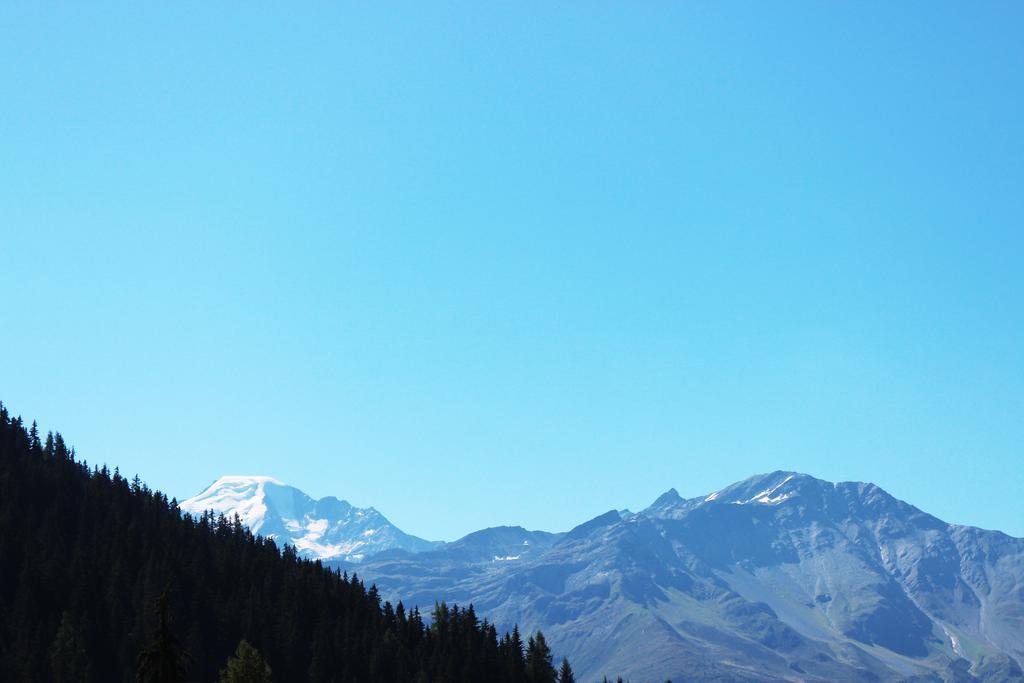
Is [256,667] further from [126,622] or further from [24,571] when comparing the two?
[24,571]

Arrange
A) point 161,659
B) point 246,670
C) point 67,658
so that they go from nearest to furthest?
point 161,659 < point 246,670 < point 67,658

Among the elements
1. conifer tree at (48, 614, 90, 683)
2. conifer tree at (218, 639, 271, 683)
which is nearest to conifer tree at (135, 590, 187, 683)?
conifer tree at (218, 639, 271, 683)

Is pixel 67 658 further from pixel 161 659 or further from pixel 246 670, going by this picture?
pixel 161 659

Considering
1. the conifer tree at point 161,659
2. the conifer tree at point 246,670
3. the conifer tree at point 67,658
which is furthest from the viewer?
the conifer tree at point 67,658

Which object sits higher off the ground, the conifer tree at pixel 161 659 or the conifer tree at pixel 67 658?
the conifer tree at pixel 67 658

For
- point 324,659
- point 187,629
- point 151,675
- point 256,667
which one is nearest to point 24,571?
point 187,629

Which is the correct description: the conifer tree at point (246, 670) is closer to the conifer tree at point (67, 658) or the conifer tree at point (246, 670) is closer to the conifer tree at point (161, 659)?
the conifer tree at point (161, 659)

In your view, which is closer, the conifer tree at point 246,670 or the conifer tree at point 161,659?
the conifer tree at point 161,659

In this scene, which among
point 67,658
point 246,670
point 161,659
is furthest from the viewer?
point 67,658

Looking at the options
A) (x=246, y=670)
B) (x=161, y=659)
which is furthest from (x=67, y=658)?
(x=161, y=659)

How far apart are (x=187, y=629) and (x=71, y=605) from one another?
770 inches

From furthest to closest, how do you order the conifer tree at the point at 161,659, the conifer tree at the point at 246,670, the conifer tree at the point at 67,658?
the conifer tree at the point at 67,658
the conifer tree at the point at 246,670
the conifer tree at the point at 161,659

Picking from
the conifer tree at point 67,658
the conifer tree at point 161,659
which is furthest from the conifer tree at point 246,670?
the conifer tree at point 67,658

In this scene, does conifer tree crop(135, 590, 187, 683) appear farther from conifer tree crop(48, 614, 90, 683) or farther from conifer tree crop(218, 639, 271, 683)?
conifer tree crop(48, 614, 90, 683)
